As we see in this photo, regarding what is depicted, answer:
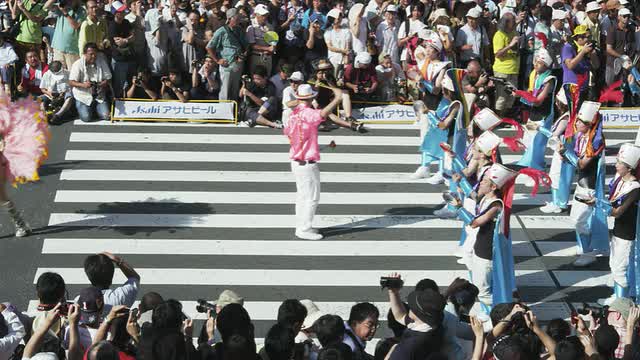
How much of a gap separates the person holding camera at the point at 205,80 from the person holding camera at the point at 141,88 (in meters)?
0.66

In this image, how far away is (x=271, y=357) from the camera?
7469 millimetres

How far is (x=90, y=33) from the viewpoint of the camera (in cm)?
1645

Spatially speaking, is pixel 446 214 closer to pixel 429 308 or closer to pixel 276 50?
pixel 276 50

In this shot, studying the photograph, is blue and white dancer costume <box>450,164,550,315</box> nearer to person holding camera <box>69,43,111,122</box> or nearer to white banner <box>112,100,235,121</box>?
white banner <box>112,100,235,121</box>

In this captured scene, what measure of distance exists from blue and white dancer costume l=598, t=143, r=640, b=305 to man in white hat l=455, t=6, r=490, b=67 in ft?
21.8

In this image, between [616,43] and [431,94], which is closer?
[431,94]

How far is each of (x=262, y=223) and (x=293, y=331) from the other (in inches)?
223

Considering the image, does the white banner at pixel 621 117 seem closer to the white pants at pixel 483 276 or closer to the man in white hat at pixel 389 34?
the man in white hat at pixel 389 34

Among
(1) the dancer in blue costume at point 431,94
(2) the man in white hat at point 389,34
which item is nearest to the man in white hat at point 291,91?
(1) the dancer in blue costume at point 431,94

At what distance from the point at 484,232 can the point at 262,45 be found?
759cm

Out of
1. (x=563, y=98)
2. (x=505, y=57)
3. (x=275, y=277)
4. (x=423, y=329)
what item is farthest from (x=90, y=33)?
(x=423, y=329)

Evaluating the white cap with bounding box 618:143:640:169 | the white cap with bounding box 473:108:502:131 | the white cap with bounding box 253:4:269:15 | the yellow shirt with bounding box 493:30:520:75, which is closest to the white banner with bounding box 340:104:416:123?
the yellow shirt with bounding box 493:30:520:75

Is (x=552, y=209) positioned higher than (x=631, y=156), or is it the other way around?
(x=631, y=156)

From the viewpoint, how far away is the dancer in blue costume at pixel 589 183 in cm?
1230
